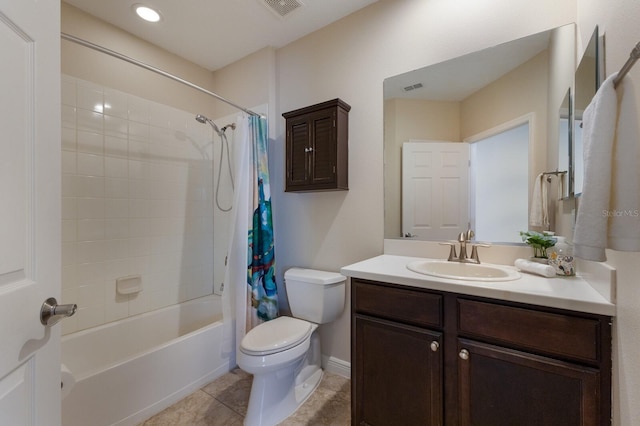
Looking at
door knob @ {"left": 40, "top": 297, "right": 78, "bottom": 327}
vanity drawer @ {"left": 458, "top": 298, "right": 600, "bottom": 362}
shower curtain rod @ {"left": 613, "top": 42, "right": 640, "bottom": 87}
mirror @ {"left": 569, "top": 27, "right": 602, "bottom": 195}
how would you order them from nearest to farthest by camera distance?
1. shower curtain rod @ {"left": 613, "top": 42, "right": 640, "bottom": 87}
2. door knob @ {"left": 40, "top": 297, "right": 78, "bottom": 327}
3. vanity drawer @ {"left": 458, "top": 298, "right": 600, "bottom": 362}
4. mirror @ {"left": 569, "top": 27, "right": 602, "bottom": 195}

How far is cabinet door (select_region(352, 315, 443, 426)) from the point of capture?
1161 millimetres

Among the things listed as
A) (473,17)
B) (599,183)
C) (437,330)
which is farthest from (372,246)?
(473,17)

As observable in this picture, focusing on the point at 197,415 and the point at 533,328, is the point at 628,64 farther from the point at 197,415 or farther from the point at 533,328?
the point at 197,415

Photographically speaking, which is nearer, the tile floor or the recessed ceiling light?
the tile floor

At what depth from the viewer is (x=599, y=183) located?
69 centimetres

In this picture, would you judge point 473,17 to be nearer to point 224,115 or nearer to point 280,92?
point 280,92

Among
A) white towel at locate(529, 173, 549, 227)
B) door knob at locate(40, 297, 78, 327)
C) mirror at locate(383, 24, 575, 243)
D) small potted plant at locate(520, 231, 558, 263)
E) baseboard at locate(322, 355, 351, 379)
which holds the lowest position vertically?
baseboard at locate(322, 355, 351, 379)

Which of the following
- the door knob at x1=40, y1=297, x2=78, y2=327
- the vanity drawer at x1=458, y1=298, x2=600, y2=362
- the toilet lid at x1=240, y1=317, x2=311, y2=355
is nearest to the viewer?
the door knob at x1=40, y1=297, x2=78, y2=327

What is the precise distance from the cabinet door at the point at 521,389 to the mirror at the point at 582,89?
26.4 inches

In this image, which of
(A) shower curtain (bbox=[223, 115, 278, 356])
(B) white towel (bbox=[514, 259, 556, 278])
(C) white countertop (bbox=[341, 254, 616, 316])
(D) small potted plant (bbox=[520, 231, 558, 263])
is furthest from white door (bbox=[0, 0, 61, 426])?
(D) small potted plant (bbox=[520, 231, 558, 263])

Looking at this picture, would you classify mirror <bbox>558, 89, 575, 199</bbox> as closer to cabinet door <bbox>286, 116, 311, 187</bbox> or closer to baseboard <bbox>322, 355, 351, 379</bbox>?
cabinet door <bbox>286, 116, 311, 187</bbox>

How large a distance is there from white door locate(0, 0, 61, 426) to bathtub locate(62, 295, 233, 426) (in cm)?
84

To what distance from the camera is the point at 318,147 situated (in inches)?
78.0

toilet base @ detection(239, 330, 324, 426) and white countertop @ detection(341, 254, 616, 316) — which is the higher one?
white countertop @ detection(341, 254, 616, 316)
